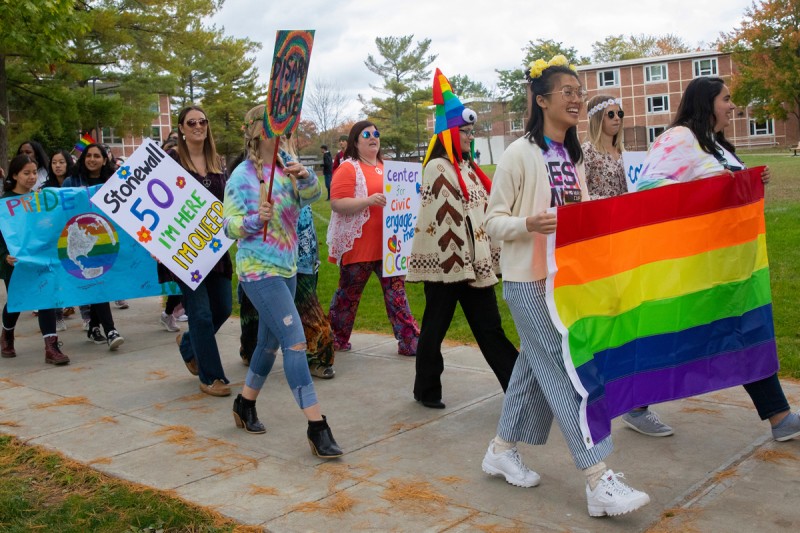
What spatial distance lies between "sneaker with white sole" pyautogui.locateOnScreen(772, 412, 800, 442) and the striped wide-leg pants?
4.32ft

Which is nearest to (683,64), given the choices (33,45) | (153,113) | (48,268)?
(153,113)

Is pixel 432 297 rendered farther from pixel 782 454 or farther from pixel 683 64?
pixel 683 64

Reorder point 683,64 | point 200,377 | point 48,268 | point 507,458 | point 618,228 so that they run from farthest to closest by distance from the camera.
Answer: point 683,64
point 48,268
point 200,377
point 507,458
point 618,228

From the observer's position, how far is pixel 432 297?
5773 millimetres

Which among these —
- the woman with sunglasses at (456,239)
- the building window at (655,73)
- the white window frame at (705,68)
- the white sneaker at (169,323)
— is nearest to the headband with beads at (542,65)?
the woman with sunglasses at (456,239)

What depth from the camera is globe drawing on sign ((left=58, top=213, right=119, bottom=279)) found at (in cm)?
831

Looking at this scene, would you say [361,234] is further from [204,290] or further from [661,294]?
[661,294]

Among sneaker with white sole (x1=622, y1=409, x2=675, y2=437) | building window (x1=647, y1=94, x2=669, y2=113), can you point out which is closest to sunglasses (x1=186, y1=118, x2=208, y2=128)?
sneaker with white sole (x1=622, y1=409, x2=675, y2=437)

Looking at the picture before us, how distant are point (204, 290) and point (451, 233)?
2.03 m

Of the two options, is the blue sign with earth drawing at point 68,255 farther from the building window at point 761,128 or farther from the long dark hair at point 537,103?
the building window at point 761,128

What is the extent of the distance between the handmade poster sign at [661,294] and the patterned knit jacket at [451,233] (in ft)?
4.63

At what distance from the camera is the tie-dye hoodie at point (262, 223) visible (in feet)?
16.6

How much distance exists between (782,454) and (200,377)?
3.99 metres

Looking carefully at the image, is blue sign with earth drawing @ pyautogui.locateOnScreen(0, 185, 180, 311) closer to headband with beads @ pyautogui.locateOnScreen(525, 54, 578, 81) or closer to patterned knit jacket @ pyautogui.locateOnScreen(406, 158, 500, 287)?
patterned knit jacket @ pyautogui.locateOnScreen(406, 158, 500, 287)
